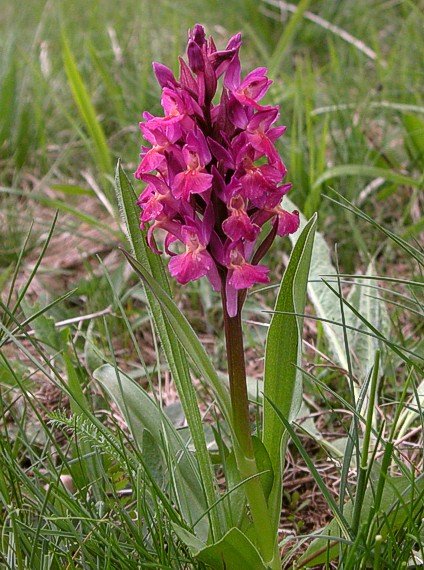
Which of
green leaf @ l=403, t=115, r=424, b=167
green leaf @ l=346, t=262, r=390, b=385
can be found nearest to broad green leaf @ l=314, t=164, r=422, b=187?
green leaf @ l=403, t=115, r=424, b=167

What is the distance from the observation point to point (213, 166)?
121 cm

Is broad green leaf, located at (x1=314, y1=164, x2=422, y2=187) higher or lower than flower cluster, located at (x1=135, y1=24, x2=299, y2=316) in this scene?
lower

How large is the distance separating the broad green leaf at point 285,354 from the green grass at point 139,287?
0.10 metres

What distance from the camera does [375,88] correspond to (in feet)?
11.2

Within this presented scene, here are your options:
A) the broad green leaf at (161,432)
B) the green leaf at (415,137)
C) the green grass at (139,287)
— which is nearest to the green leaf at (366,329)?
the green grass at (139,287)

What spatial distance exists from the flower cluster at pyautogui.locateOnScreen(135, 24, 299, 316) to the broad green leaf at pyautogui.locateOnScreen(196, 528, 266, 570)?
39 cm

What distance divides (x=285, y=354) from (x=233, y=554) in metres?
0.38

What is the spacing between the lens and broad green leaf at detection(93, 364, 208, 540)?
4.59 feet

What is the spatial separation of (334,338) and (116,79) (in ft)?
7.85

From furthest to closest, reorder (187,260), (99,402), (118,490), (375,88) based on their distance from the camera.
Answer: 1. (375,88)
2. (99,402)
3. (118,490)
4. (187,260)

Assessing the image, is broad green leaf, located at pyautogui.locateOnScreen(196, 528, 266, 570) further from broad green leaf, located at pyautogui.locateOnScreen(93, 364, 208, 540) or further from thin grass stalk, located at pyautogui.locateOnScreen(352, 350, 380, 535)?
thin grass stalk, located at pyautogui.locateOnScreen(352, 350, 380, 535)

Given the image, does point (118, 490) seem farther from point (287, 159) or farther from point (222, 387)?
point (287, 159)

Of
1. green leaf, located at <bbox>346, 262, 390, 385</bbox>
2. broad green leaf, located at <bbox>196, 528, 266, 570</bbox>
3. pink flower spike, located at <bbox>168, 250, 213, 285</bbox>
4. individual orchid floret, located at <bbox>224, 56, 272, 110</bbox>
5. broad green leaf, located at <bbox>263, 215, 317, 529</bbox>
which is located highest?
individual orchid floret, located at <bbox>224, 56, 272, 110</bbox>

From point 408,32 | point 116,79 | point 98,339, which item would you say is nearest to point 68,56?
point 116,79
